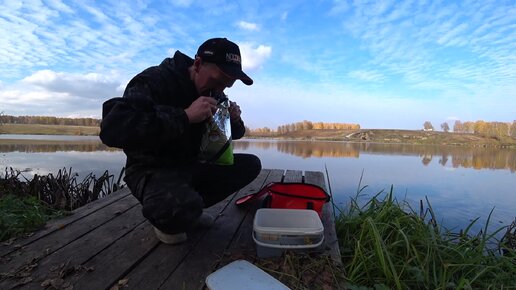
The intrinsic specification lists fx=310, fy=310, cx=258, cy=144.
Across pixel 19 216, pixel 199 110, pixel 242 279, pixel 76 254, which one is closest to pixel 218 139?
pixel 199 110

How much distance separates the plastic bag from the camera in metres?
2.45

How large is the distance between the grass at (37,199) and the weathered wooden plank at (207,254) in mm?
1428

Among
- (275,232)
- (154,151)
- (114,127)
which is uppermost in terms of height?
(114,127)

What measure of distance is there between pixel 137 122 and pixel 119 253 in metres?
0.93

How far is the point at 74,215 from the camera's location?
2.94 meters

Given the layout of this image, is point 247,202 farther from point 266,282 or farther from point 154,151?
point 266,282

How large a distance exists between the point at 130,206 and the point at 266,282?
7.27 ft

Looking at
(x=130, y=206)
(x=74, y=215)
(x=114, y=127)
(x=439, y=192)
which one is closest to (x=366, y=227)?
(x=114, y=127)

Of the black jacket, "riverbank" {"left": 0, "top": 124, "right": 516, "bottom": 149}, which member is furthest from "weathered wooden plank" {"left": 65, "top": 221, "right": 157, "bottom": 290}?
"riverbank" {"left": 0, "top": 124, "right": 516, "bottom": 149}

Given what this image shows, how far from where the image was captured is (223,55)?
2.25 metres

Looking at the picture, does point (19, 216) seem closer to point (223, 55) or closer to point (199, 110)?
point (199, 110)

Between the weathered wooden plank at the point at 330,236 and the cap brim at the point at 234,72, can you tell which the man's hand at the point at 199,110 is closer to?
the cap brim at the point at 234,72

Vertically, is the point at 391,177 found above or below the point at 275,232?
below

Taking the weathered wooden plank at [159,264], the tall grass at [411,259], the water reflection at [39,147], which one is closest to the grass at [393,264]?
the tall grass at [411,259]
